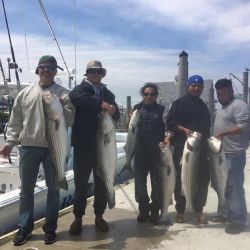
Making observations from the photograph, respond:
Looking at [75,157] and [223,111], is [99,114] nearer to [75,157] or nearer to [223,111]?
[75,157]

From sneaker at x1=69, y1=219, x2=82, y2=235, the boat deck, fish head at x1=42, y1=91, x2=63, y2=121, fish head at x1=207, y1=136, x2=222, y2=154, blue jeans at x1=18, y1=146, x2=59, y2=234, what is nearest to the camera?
fish head at x1=42, y1=91, x2=63, y2=121

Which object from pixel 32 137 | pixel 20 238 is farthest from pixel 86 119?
pixel 20 238

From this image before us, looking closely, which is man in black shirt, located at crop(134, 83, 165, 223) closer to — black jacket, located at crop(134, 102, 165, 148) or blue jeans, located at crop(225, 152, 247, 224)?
black jacket, located at crop(134, 102, 165, 148)

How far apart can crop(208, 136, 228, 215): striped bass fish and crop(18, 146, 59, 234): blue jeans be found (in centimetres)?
186

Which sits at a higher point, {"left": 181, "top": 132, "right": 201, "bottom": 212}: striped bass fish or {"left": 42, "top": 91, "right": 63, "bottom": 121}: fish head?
{"left": 42, "top": 91, "right": 63, "bottom": 121}: fish head

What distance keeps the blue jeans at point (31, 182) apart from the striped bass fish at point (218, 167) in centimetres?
186

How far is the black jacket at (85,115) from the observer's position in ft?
15.0

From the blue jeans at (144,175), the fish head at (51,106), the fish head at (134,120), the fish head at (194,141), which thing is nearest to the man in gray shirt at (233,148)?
the fish head at (194,141)

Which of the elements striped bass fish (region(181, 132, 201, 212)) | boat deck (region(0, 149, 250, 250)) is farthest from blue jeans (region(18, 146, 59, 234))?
striped bass fish (region(181, 132, 201, 212))

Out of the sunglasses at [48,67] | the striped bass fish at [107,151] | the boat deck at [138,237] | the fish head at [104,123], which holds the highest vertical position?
the sunglasses at [48,67]

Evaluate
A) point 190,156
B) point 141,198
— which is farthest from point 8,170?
point 190,156

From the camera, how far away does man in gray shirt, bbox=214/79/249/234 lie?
503 centimetres

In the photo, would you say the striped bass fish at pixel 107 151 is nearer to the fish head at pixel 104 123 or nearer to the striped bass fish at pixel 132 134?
the fish head at pixel 104 123

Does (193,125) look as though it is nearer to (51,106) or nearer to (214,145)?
(214,145)
